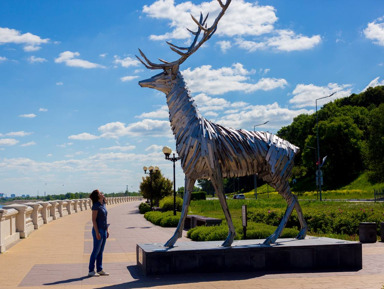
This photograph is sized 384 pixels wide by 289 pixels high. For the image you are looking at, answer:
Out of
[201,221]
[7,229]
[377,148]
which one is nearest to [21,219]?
[7,229]

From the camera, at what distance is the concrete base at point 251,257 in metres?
8.65

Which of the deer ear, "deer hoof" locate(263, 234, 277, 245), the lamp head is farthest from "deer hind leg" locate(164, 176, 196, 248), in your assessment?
the lamp head

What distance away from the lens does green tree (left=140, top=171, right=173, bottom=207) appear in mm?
34812

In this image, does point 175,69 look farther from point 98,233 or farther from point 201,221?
point 201,221

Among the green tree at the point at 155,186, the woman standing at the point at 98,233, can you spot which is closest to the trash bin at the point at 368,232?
the woman standing at the point at 98,233

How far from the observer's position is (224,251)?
8.87 metres

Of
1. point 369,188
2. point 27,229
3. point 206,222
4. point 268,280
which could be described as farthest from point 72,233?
point 369,188

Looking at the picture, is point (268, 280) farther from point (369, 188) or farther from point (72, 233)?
point (369, 188)

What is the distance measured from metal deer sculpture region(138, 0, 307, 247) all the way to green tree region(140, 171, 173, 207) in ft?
82.8

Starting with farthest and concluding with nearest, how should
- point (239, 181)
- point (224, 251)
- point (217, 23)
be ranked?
point (239, 181) < point (217, 23) < point (224, 251)

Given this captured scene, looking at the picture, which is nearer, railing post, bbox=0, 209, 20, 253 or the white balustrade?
railing post, bbox=0, 209, 20, 253

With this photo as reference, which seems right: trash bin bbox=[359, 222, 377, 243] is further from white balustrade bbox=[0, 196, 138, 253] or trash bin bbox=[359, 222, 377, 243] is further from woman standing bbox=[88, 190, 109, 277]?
white balustrade bbox=[0, 196, 138, 253]

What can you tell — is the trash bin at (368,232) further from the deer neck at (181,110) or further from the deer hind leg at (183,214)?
the deer neck at (181,110)

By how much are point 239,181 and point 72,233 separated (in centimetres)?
7653
